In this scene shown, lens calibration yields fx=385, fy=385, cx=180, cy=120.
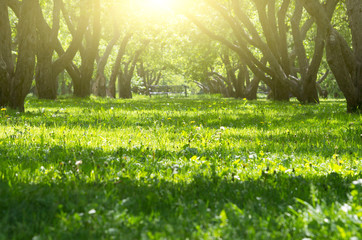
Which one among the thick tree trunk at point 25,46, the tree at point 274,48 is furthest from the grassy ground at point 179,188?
the tree at point 274,48

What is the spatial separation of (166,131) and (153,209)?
398 centimetres

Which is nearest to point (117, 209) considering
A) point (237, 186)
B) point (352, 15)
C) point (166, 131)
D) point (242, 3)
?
point (237, 186)

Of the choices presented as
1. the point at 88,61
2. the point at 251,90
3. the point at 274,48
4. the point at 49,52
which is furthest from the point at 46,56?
the point at 251,90

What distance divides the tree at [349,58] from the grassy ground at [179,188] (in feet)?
13.9

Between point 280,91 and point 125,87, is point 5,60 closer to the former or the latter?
point 280,91

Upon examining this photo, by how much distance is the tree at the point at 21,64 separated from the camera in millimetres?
9898

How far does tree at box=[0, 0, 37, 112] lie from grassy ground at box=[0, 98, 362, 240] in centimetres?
456

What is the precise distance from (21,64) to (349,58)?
27.5ft

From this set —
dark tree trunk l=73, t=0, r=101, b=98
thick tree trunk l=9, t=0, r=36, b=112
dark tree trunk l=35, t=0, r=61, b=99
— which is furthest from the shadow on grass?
dark tree trunk l=73, t=0, r=101, b=98

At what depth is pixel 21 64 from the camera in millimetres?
9875

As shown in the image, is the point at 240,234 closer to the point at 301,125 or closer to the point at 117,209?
the point at 117,209

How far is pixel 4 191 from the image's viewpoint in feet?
9.60

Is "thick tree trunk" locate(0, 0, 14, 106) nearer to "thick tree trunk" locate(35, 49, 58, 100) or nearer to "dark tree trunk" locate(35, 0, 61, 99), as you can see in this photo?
"dark tree trunk" locate(35, 0, 61, 99)

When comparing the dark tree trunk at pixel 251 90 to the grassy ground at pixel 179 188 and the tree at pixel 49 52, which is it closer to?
the tree at pixel 49 52
